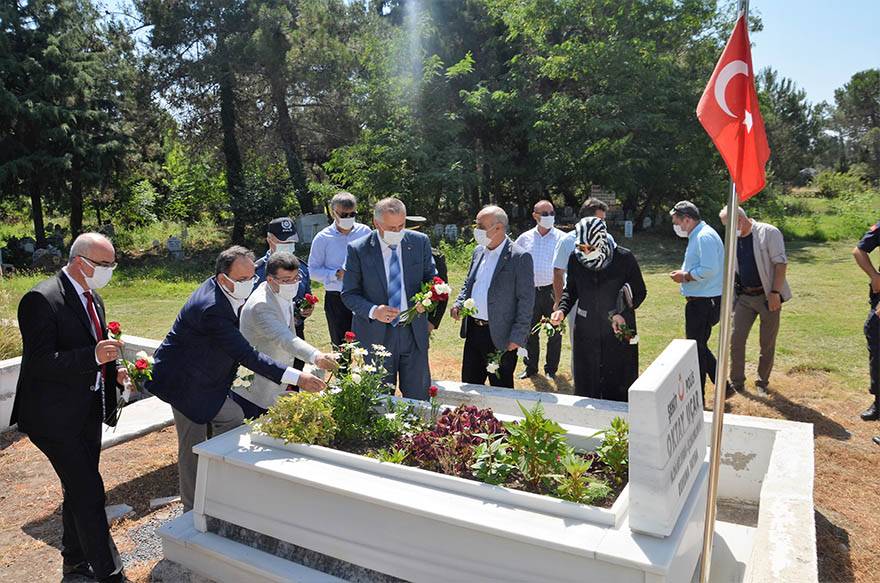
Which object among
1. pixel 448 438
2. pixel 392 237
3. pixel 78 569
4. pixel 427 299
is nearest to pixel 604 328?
pixel 427 299

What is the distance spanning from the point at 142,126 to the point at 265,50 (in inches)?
176

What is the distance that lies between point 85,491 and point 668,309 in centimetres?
906

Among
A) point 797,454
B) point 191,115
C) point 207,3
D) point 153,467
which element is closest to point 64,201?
point 191,115

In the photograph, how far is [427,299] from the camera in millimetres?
4477

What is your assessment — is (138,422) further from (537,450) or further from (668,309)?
(668,309)

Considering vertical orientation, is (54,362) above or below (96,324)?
below

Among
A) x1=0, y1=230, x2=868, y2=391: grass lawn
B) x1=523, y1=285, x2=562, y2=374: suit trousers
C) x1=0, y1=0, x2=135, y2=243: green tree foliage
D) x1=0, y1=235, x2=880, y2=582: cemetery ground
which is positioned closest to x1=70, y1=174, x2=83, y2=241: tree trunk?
x1=0, y1=0, x2=135, y2=243: green tree foliage

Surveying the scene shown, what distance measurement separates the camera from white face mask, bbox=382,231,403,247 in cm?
470

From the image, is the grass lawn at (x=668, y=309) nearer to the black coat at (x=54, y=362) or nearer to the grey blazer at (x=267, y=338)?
the grey blazer at (x=267, y=338)

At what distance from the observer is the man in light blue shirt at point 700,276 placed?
5555 millimetres

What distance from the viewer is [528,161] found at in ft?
72.8

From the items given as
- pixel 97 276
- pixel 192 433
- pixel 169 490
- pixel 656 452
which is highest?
pixel 97 276

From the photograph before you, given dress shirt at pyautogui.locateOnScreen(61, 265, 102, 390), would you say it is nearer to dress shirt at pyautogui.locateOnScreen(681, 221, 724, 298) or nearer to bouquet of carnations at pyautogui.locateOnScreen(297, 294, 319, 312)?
bouquet of carnations at pyautogui.locateOnScreen(297, 294, 319, 312)

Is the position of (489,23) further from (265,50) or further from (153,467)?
(153,467)
